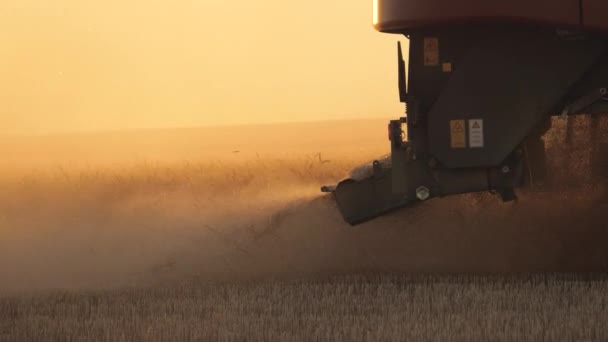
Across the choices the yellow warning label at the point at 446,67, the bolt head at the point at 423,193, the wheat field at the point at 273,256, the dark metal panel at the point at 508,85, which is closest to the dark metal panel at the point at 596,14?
the dark metal panel at the point at 508,85

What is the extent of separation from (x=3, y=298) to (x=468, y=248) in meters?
2.92

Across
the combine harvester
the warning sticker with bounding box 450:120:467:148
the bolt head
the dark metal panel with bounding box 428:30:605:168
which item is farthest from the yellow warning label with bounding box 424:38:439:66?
the bolt head

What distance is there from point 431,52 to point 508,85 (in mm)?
474

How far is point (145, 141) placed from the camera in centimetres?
1312

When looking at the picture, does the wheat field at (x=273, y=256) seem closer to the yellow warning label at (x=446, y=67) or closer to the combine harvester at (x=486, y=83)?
the combine harvester at (x=486, y=83)

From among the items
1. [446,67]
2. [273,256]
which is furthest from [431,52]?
[273,256]

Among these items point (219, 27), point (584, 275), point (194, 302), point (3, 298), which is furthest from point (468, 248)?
point (219, 27)

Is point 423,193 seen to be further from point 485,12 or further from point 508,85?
point 485,12

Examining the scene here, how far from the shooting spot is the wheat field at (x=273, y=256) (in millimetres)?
6777

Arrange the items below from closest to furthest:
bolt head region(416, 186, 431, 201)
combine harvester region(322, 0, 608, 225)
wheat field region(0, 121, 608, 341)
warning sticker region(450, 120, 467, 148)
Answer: wheat field region(0, 121, 608, 341)
combine harvester region(322, 0, 608, 225)
warning sticker region(450, 120, 467, 148)
bolt head region(416, 186, 431, 201)

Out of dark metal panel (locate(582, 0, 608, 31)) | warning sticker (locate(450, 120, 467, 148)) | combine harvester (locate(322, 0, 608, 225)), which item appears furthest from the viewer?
warning sticker (locate(450, 120, 467, 148))

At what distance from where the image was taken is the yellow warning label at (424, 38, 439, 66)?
25.6 ft

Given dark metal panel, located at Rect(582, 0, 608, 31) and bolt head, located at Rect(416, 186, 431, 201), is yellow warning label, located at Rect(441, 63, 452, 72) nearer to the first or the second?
bolt head, located at Rect(416, 186, 431, 201)

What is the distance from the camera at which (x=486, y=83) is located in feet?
25.4
